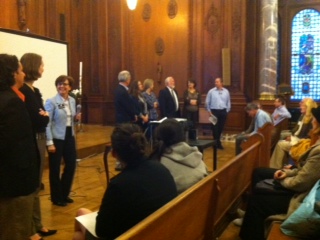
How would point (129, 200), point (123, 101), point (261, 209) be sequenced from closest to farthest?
point (129, 200), point (261, 209), point (123, 101)

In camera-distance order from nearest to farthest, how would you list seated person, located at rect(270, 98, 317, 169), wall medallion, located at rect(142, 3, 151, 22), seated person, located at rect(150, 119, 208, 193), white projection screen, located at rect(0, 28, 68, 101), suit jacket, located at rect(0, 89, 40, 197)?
suit jacket, located at rect(0, 89, 40, 197)
seated person, located at rect(150, 119, 208, 193)
seated person, located at rect(270, 98, 317, 169)
white projection screen, located at rect(0, 28, 68, 101)
wall medallion, located at rect(142, 3, 151, 22)

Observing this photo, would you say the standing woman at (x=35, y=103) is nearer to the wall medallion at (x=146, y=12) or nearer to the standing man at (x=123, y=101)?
the standing man at (x=123, y=101)

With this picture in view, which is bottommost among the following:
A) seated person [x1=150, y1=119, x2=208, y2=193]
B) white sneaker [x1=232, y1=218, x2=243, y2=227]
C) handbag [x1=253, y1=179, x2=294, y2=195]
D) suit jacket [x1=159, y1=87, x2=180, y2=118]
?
white sneaker [x1=232, y1=218, x2=243, y2=227]

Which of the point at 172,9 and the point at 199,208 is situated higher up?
the point at 172,9

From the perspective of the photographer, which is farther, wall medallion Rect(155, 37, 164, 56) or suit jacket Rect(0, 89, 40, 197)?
wall medallion Rect(155, 37, 164, 56)

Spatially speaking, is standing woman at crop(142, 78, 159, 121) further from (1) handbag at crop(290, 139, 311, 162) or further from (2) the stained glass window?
(2) the stained glass window

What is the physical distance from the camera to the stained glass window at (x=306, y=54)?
33.9ft

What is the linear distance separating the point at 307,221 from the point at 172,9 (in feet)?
28.2

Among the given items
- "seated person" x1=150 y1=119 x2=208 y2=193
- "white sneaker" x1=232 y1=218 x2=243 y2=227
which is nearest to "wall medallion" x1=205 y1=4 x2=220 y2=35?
"white sneaker" x1=232 y1=218 x2=243 y2=227

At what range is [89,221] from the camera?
2.07 m

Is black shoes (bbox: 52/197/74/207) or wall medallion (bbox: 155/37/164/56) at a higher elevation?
wall medallion (bbox: 155/37/164/56)

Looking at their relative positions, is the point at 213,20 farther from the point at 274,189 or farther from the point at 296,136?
the point at 274,189

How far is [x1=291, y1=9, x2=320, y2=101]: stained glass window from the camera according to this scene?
10336mm

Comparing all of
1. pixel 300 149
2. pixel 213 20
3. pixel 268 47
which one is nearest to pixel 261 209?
pixel 300 149
